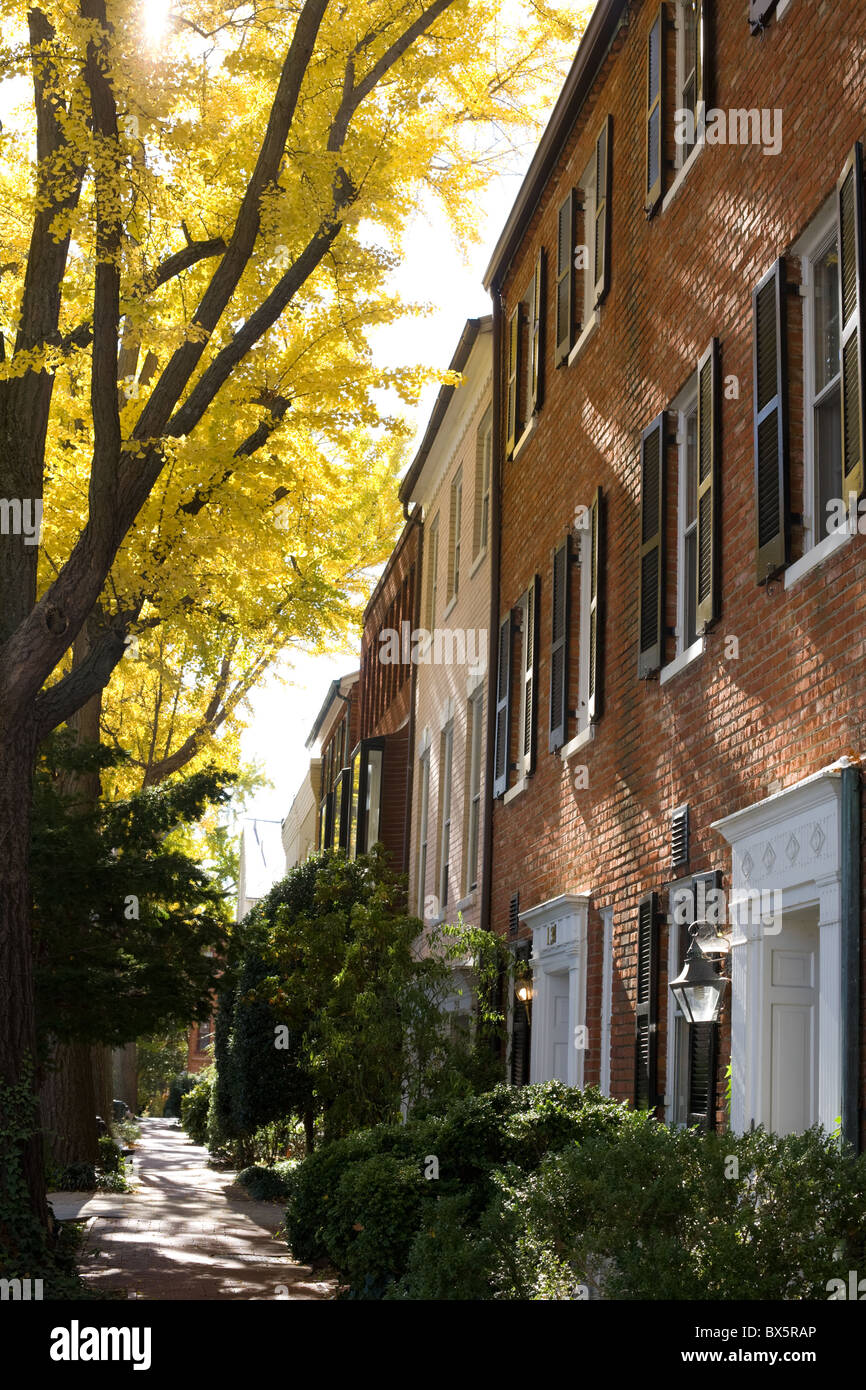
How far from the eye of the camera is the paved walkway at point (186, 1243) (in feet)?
36.9

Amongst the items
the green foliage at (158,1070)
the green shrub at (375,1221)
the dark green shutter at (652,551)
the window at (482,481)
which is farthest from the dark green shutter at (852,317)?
the green foliage at (158,1070)

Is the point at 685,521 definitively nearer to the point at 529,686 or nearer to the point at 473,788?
the point at 529,686

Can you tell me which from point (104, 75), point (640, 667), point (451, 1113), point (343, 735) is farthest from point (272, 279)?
point (343, 735)

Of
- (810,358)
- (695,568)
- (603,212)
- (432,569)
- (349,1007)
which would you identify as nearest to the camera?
(810,358)

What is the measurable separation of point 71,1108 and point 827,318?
52.9 feet

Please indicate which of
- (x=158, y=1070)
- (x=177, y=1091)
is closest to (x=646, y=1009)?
(x=177, y=1091)

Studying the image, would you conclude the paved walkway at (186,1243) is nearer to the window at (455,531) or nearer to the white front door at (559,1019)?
the white front door at (559,1019)

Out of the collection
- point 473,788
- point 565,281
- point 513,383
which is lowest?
point 473,788

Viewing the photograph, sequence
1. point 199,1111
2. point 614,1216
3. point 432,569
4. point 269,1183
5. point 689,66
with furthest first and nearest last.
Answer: point 199,1111 → point 432,569 → point 269,1183 → point 689,66 → point 614,1216

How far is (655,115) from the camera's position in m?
10.3

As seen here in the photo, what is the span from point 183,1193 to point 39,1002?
324 inches

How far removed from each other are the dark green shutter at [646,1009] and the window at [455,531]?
9.32 m
